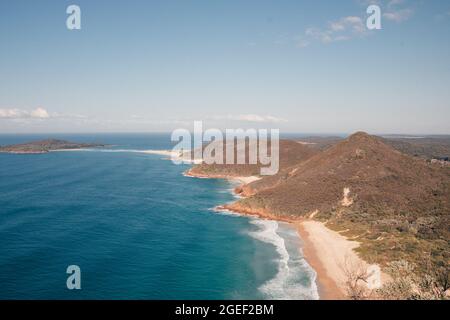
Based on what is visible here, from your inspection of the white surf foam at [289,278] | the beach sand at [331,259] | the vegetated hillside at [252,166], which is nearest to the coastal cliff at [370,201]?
the beach sand at [331,259]

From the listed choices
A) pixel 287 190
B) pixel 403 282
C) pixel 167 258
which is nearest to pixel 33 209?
pixel 167 258

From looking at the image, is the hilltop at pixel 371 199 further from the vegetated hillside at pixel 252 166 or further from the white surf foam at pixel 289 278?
the vegetated hillside at pixel 252 166

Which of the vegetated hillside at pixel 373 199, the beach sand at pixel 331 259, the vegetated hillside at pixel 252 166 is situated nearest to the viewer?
the beach sand at pixel 331 259

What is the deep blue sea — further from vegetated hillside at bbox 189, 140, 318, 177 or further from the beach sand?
vegetated hillside at bbox 189, 140, 318, 177

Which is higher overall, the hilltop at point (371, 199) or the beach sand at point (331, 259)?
the hilltop at point (371, 199)

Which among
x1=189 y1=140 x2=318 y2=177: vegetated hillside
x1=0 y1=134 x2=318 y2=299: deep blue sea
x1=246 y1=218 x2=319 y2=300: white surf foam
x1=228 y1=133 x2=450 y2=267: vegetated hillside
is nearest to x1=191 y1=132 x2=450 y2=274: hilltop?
x1=228 y1=133 x2=450 y2=267: vegetated hillside

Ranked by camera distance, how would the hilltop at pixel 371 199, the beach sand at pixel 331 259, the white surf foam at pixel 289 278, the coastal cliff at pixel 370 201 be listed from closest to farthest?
the white surf foam at pixel 289 278, the beach sand at pixel 331 259, the coastal cliff at pixel 370 201, the hilltop at pixel 371 199

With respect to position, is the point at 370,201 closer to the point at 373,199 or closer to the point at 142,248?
the point at 373,199
